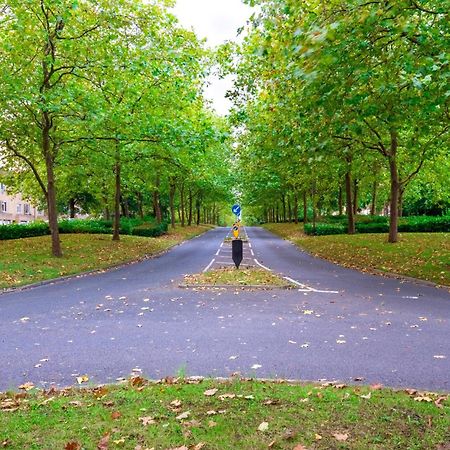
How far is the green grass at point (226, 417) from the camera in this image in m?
3.63

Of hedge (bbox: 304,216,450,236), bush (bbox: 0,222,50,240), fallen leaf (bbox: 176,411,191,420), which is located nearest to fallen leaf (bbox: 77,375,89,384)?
fallen leaf (bbox: 176,411,191,420)

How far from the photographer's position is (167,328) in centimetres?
815

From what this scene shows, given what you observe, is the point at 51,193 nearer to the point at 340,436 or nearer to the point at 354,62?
the point at 354,62

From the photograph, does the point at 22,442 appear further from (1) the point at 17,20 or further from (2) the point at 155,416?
(1) the point at 17,20

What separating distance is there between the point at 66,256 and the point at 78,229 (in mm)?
13037

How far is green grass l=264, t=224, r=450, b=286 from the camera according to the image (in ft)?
50.3

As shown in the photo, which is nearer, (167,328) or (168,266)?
(167,328)

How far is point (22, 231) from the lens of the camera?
2794 centimetres

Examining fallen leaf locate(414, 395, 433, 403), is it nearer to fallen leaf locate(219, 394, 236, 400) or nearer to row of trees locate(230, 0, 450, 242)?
fallen leaf locate(219, 394, 236, 400)

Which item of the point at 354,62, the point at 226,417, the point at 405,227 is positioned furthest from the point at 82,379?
the point at 405,227

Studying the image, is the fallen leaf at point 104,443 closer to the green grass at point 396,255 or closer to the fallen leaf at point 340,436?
the fallen leaf at point 340,436

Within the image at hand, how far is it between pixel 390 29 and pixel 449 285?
8.26m

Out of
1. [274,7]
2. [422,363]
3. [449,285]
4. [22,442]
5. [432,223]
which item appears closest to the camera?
[22,442]

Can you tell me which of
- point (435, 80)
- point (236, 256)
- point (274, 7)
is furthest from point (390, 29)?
point (236, 256)
